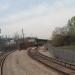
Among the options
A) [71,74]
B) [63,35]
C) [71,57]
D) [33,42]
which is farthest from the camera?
[33,42]

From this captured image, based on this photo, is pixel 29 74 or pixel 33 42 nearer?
pixel 29 74

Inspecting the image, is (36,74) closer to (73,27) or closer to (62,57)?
(62,57)

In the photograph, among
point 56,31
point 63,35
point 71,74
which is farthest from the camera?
point 56,31

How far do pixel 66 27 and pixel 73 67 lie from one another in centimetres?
7068

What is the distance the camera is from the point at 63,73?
71.1 ft

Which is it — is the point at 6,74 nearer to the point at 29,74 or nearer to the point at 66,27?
the point at 29,74

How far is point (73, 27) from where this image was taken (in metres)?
94.7

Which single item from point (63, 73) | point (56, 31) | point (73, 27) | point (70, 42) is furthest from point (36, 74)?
point (73, 27)

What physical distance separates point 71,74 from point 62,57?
15.6 metres

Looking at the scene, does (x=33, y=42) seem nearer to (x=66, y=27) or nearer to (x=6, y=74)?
(x=66, y=27)

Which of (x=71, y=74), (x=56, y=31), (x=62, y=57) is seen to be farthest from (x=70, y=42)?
(x=71, y=74)

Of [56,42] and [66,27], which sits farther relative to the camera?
[66,27]

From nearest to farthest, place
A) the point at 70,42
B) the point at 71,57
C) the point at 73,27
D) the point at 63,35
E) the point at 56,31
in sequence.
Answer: the point at 71,57, the point at 70,42, the point at 63,35, the point at 56,31, the point at 73,27

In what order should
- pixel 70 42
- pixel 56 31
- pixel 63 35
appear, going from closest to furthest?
pixel 70 42
pixel 63 35
pixel 56 31
